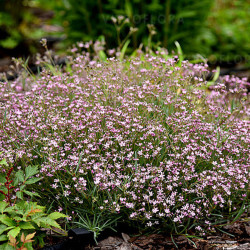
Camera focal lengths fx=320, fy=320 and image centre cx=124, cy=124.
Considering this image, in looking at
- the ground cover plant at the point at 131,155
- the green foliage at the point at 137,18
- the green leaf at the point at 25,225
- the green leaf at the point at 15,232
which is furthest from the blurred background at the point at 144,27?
the green leaf at the point at 15,232

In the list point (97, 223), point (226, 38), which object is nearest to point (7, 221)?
point (97, 223)

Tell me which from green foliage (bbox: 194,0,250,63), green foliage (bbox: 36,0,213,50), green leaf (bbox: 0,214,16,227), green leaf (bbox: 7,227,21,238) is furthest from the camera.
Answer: green foliage (bbox: 194,0,250,63)

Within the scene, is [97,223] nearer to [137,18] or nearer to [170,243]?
[170,243]

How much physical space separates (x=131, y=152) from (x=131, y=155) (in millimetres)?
73

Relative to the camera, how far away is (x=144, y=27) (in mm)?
7371

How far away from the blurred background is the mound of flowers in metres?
3.11

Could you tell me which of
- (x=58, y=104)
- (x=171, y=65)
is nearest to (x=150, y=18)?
(x=171, y=65)

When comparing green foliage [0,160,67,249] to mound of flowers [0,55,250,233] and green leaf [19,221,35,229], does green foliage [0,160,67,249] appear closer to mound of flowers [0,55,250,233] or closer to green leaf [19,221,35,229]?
green leaf [19,221,35,229]

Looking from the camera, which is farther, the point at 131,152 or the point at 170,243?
the point at 170,243

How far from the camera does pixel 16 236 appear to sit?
2.46 m

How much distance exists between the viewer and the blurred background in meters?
7.25

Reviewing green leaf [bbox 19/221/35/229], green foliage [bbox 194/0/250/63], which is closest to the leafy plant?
green leaf [bbox 19/221/35/229]

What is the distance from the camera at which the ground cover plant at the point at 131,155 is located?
2.69 meters

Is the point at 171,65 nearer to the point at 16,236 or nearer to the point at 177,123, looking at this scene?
the point at 177,123
